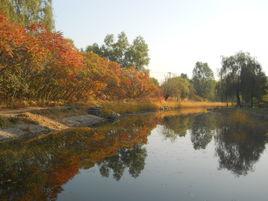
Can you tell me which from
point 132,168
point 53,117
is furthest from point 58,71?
point 132,168

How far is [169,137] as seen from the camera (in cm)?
3975

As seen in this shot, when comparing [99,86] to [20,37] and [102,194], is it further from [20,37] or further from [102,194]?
[102,194]

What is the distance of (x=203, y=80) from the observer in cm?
17950

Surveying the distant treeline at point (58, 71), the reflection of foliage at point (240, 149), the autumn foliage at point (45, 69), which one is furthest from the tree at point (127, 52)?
the reflection of foliage at point (240, 149)

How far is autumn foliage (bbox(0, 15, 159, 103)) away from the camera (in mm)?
37344

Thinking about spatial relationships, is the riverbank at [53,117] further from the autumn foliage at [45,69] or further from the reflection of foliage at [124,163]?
the reflection of foliage at [124,163]

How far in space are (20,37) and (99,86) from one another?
32.5 meters

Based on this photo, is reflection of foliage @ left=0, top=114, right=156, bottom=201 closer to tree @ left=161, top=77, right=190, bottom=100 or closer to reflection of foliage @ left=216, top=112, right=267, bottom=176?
reflection of foliage @ left=216, top=112, right=267, bottom=176

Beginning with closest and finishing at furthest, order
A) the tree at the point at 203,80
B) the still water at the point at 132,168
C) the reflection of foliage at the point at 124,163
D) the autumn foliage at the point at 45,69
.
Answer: the still water at the point at 132,168
the reflection of foliage at the point at 124,163
the autumn foliage at the point at 45,69
the tree at the point at 203,80

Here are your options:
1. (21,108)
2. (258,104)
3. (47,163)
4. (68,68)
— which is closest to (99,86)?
(68,68)

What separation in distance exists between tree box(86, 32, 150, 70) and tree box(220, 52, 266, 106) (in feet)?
116

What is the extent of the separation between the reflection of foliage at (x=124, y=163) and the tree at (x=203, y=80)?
146m

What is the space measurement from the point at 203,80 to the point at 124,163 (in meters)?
159

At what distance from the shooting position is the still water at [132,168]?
17.5 metres
